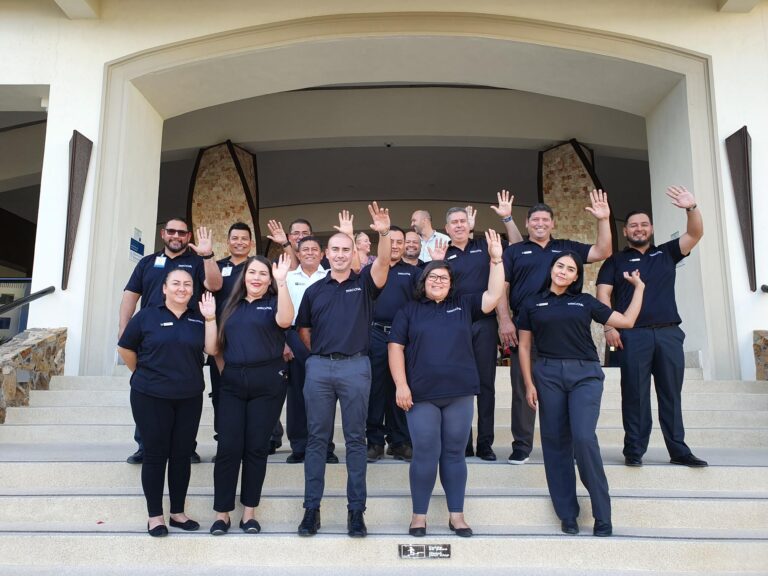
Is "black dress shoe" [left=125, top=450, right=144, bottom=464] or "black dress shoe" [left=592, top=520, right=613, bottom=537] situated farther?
"black dress shoe" [left=125, top=450, right=144, bottom=464]

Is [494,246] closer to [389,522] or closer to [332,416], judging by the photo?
[332,416]

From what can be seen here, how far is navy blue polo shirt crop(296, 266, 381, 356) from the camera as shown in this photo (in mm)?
3203

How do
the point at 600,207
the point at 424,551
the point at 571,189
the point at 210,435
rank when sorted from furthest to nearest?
1. the point at 571,189
2. the point at 210,435
3. the point at 600,207
4. the point at 424,551

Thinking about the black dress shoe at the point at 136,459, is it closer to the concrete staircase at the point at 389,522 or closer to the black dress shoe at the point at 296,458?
the concrete staircase at the point at 389,522

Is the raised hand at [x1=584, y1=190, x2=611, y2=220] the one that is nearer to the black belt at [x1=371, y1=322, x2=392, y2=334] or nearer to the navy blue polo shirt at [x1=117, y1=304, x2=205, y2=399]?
the black belt at [x1=371, y1=322, x2=392, y2=334]

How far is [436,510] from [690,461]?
1.41 metres

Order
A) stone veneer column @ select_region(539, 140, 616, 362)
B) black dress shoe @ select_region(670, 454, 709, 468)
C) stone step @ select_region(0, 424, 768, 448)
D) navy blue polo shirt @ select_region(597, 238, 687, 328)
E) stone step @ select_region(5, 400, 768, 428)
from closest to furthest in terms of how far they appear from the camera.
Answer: black dress shoe @ select_region(670, 454, 709, 468), navy blue polo shirt @ select_region(597, 238, 687, 328), stone step @ select_region(0, 424, 768, 448), stone step @ select_region(5, 400, 768, 428), stone veneer column @ select_region(539, 140, 616, 362)

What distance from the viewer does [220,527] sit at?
10.1 feet

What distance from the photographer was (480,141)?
890 cm

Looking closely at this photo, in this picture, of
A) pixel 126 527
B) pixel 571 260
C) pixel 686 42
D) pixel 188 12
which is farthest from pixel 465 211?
pixel 188 12

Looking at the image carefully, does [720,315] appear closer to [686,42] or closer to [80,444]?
[686,42]

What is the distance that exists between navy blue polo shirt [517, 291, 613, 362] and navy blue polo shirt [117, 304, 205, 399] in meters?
1.67

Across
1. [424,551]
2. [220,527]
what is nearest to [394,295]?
[424,551]

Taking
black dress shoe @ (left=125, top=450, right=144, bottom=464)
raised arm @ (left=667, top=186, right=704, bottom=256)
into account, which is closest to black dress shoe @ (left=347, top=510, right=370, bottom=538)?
black dress shoe @ (left=125, top=450, right=144, bottom=464)
